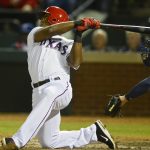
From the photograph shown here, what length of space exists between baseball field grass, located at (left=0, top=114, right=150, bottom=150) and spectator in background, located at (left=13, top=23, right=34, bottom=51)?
155 centimetres

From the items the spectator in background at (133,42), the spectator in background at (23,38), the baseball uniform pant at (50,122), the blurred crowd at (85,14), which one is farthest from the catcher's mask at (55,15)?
the spectator in background at (23,38)

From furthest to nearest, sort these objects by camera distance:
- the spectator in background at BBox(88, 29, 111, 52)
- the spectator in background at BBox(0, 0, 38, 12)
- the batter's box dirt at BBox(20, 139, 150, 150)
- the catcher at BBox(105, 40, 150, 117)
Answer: the spectator in background at BBox(0, 0, 38, 12)
the spectator in background at BBox(88, 29, 111, 52)
the catcher at BBox(105, 40, 150, 117)
the batter's box dirt at BBox(20, 139, 150, 150)

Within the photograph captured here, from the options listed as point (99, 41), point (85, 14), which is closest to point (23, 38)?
point (99, 41)

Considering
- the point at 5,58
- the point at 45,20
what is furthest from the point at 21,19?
the point at 45,20

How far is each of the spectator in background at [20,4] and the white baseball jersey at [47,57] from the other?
24.2ft

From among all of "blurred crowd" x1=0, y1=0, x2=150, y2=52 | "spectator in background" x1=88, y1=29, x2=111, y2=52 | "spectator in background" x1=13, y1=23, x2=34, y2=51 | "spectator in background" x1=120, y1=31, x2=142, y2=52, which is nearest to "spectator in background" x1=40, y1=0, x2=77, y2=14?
"blurred crowd" x1=0, y1=0, x2=150, y2=52

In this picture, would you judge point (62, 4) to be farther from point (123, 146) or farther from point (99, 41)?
point (123, 146)

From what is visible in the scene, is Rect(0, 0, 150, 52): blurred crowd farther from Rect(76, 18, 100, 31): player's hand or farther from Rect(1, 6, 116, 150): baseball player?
Answer: Rect(76, 18, 100, 31): player's hand

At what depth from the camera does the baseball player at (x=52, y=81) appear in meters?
5.83

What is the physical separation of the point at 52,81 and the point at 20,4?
777 centimetres

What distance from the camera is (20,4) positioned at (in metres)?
13.5

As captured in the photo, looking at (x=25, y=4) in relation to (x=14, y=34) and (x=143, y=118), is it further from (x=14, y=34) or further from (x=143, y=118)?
(x=143, y=118)

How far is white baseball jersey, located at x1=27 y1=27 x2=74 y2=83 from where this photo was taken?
6.02 metres

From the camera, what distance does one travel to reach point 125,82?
37.9 ft
